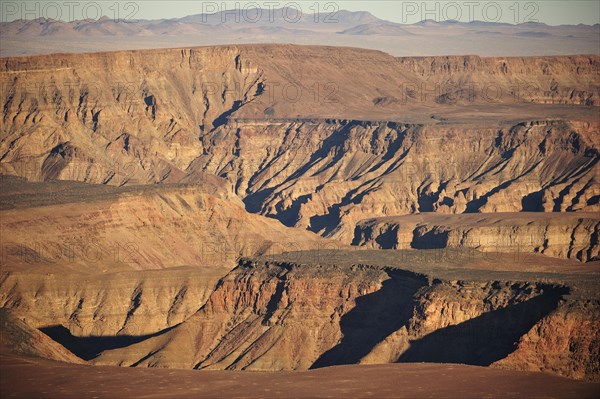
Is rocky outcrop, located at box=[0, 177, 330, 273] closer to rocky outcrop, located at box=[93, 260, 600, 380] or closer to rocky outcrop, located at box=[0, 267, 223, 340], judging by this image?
rocky outcrop, located at box=[0, 267, 223, 340]

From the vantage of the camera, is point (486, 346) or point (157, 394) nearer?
point (157, 394)

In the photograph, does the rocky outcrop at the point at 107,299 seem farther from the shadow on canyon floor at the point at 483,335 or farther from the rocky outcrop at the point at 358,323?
the shadow on canyon floor at the point at 483,335

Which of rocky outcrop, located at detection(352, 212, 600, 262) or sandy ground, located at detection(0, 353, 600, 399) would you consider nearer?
sandy ground, located at detection(0, 353, 600, 399)

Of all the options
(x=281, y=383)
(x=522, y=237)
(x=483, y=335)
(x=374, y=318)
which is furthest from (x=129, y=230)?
(x=281, y=383)

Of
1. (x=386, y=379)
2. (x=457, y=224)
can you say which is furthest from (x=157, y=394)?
(x=457, y=224)

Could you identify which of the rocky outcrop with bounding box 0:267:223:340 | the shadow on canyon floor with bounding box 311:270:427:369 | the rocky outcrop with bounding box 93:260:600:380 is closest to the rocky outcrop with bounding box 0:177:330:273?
the rocky outcrop with bounding box 0:267:223:340

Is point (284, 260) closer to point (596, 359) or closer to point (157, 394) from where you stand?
point (596, 359)

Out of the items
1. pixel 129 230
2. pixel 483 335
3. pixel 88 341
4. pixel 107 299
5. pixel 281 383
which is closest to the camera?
pixel 281 383

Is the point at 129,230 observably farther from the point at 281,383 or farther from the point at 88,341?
the point at 281,383
